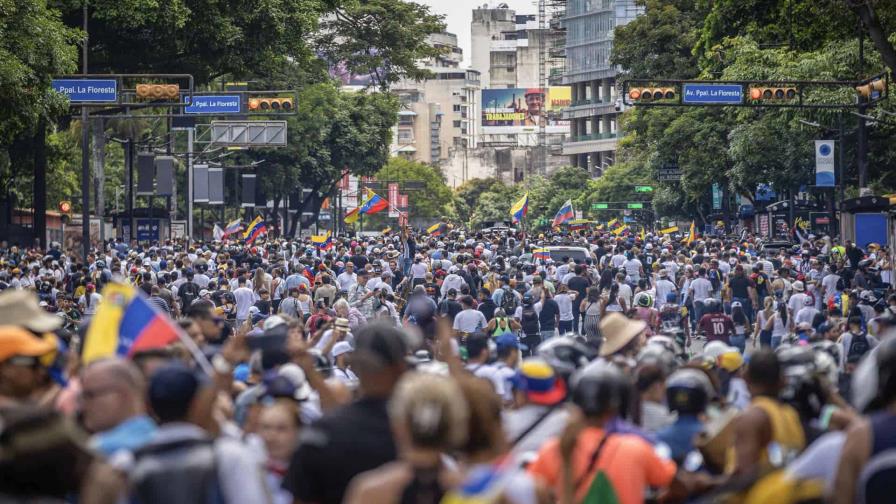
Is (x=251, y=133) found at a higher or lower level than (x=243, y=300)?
higher

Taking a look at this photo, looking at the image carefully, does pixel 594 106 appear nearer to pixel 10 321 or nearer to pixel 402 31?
pixel 402 31

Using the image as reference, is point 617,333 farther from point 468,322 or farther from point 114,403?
point 468,322

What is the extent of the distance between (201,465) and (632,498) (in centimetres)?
175

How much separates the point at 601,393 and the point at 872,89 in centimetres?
2456

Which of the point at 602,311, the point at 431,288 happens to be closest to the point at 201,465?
the point at 602,311

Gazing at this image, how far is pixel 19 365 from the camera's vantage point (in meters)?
7.33

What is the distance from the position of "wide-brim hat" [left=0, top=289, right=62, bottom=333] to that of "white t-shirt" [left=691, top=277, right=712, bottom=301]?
59.8 ft

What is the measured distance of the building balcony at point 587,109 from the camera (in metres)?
157

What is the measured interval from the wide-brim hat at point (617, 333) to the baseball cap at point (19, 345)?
374cm

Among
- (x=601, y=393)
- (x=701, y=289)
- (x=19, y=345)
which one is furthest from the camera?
(x=701, y=289)

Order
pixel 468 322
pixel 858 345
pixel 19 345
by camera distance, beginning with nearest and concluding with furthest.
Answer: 1. pixel 19 345
2. pixel 858 345
3. pixel 468 322

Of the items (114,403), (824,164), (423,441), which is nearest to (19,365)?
(114,403)

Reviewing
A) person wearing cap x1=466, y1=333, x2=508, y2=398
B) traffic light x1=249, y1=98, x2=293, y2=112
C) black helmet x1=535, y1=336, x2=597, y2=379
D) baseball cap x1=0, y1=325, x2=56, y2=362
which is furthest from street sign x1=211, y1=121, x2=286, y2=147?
baseball cap x1=0, y1=325, x2=56, y2=362

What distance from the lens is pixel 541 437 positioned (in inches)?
287
